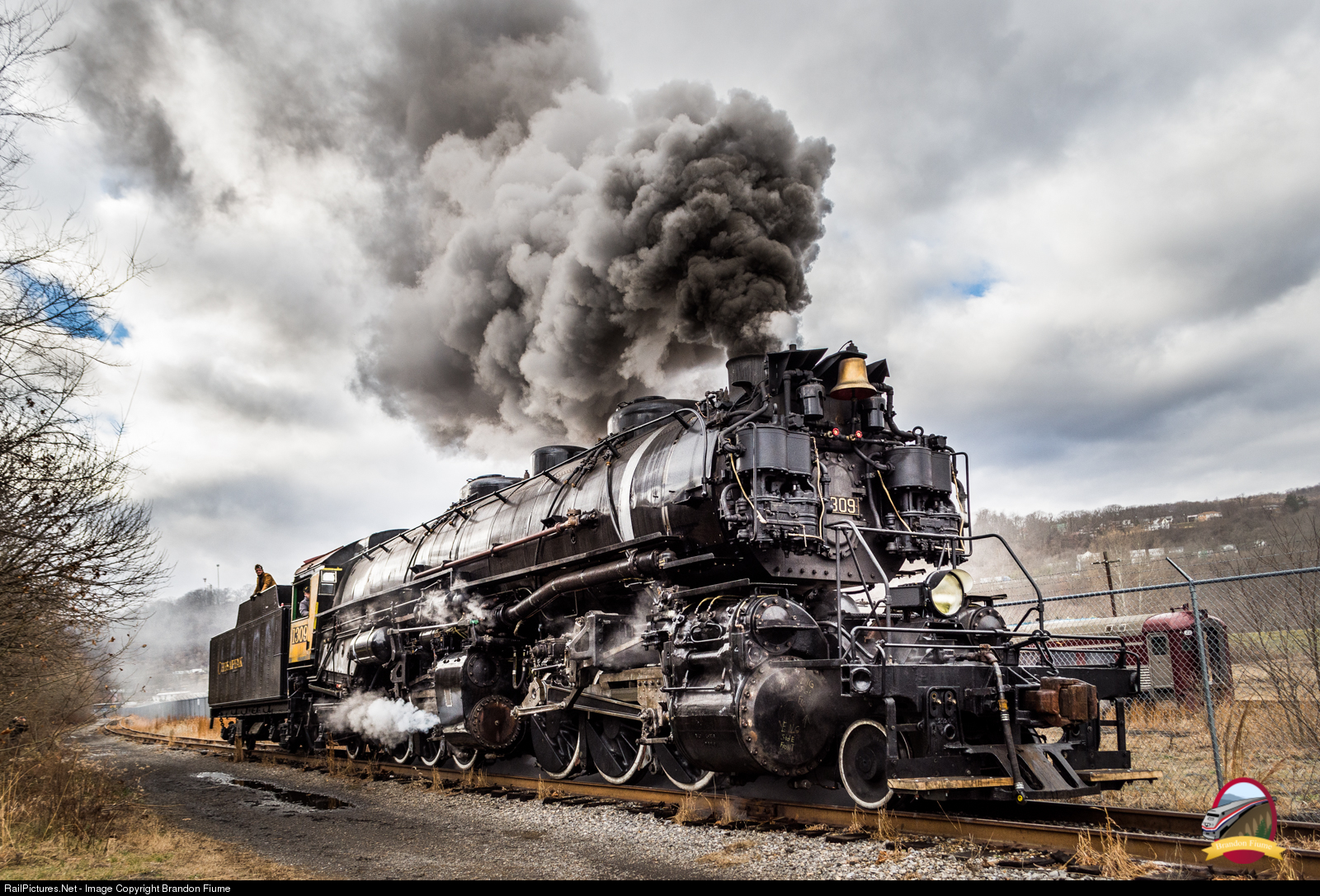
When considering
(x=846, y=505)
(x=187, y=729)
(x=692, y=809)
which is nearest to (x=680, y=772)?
(x=692, y=809)

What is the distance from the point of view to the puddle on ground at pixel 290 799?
10789 mm

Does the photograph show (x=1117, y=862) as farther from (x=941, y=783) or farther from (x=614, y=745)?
(x=614, y=745)

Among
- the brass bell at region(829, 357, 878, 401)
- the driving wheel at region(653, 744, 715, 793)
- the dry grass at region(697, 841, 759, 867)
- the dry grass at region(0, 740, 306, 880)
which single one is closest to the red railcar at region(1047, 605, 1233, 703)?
the brass bell at region(829, 357, 878, 401)

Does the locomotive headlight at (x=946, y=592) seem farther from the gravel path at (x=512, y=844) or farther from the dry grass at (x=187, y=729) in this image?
the dry grass at (x=187, y=729)

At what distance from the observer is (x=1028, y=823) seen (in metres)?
6.26

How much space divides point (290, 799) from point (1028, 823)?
30.0 ft

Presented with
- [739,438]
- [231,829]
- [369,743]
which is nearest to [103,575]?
[231,829]

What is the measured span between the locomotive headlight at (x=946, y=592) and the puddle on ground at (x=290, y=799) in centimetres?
707

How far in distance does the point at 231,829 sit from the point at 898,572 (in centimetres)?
709

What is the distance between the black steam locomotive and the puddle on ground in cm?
155

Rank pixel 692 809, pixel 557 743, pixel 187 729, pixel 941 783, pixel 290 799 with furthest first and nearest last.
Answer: pixel 187 729
pixel 290 799
pixel 557 743
pixel 692 809
pixel 941 783

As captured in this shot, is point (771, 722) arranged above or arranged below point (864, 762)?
above

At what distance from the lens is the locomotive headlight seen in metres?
7.58

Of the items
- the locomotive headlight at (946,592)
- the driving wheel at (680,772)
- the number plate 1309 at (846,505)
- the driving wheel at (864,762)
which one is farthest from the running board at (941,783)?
the number plate 1309 at (846,505)
